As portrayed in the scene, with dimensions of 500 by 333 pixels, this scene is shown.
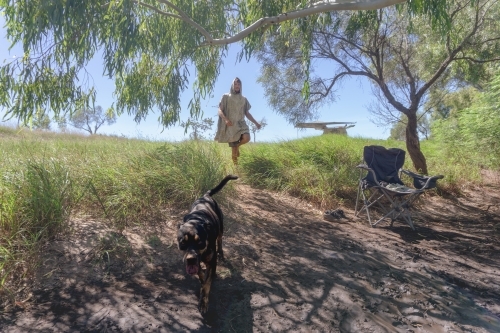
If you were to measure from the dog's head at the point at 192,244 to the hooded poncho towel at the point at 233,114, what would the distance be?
374cm

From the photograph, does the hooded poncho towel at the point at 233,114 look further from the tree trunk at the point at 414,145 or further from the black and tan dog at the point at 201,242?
the tree trunk at the point at 414,145

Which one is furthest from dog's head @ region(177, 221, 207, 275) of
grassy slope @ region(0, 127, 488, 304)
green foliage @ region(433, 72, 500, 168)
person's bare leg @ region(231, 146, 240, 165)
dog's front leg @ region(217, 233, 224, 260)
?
green foliage @ region(433, 72, 500, 168)

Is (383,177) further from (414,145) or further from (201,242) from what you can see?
(201,242)

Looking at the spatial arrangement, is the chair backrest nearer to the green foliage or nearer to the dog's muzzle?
the green foliage

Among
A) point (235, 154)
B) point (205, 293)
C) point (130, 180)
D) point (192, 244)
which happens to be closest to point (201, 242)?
point (192, 244)

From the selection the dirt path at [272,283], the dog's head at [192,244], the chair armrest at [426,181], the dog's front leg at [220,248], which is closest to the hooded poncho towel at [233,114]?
the dirt path at [272,283]

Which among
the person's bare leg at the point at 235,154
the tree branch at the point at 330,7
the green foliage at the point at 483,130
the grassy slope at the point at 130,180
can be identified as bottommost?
the grassy slope at the point at 130,180

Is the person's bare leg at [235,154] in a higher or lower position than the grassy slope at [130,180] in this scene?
higher

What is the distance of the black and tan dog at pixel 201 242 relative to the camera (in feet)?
8.44

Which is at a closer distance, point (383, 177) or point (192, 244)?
point (192, 244)

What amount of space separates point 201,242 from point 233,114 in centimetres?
393

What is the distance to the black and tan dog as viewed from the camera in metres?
2.57

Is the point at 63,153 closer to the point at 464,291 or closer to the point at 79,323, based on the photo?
the point at 79,323

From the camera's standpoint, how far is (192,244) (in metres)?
2.62
